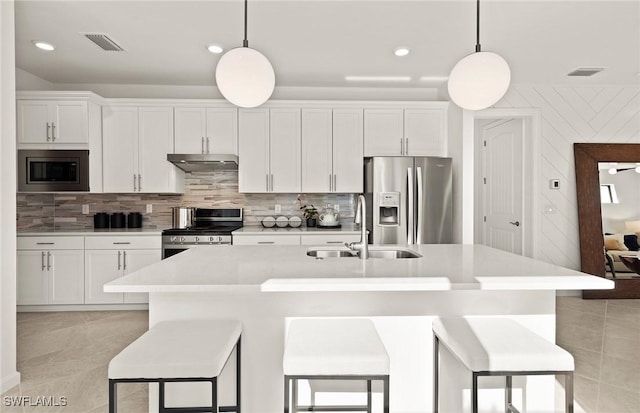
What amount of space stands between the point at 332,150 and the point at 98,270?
286cm

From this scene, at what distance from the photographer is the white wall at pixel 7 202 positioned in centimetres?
248

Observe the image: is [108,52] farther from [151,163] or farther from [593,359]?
[593,359]

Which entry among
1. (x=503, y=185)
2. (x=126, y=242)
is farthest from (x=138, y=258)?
(x=503, y=185)

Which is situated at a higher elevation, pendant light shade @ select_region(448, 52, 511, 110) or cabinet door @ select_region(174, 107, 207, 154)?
cabinet door @ select_region(174, 107, 207, 154)

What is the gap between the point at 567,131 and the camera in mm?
4668

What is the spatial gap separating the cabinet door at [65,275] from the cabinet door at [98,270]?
6 centimetres

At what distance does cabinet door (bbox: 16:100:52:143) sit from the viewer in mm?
3979

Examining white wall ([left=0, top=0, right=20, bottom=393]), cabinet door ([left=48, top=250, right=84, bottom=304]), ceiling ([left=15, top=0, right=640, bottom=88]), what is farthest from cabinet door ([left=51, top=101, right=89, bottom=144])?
white wall ([left=0, top=0, right=20, bottom=393])

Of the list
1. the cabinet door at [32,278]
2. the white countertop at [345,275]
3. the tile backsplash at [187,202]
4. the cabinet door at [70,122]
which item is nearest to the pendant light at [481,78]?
the white countertop at [345,275]

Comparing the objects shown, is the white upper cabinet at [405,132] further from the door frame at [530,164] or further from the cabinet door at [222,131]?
the cabinet door at [222,131]

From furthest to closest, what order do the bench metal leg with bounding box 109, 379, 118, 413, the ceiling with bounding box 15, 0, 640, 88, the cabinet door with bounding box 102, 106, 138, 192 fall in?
the cabinet door with bounding box 102, 106, 138, 192
the ceiling with bounding box 15, 0, 640, 88
the bench metal leg with bounding box 109, 379, 118, 413

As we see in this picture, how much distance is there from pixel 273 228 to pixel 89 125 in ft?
7.41

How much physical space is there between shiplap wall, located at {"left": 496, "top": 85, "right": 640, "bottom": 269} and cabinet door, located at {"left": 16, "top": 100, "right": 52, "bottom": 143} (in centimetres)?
512

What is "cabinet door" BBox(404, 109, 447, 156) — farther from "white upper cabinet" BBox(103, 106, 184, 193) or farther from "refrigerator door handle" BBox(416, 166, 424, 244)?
"white upper cabinet" BBox(103, 106, 184, 193)
